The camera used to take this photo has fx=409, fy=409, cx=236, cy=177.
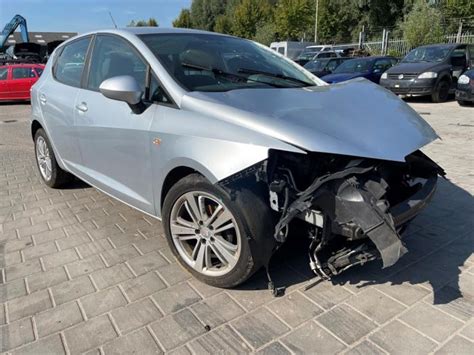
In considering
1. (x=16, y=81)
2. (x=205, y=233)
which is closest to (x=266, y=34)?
(x=16, y=81)

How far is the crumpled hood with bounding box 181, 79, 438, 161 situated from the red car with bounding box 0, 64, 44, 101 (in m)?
16.3

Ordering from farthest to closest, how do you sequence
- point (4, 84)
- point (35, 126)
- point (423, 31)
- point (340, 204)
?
point (423, 31)
point (4, 84)
point (35, 126)
point (340, 204)

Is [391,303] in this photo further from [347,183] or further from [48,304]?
[48,304]

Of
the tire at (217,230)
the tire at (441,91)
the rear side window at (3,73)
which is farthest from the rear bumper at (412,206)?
the rear side window at (3,73)

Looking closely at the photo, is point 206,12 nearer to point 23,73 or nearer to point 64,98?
point 23,73

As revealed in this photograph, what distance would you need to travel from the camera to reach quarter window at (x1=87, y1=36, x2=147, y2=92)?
125 inches

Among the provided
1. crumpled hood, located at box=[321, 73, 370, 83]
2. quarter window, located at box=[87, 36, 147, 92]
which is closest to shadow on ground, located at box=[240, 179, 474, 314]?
quarter window, located at box=[87, 36, 147, 92]

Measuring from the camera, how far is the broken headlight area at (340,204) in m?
2.27

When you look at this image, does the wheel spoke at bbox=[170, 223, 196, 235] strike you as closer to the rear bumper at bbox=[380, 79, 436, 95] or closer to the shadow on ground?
the shadow on ground

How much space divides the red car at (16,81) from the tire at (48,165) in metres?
13.2

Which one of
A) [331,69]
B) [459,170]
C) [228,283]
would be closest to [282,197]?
[228,283]

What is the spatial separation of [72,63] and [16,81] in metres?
14.4

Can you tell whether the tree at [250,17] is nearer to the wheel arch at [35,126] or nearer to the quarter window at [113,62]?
the wheel arch at [35,126]

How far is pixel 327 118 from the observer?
8.18 feet
